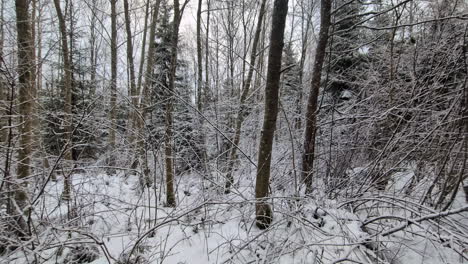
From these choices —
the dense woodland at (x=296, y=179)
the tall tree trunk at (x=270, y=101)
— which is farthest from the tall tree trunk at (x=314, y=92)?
the tall tree trunk at (x=270, y=101)

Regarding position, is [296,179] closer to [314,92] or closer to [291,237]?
[291,237]

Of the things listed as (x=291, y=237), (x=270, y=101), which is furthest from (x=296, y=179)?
(x=270, y=101)

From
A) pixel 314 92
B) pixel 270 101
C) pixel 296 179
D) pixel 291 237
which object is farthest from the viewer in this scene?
pixel 314 92

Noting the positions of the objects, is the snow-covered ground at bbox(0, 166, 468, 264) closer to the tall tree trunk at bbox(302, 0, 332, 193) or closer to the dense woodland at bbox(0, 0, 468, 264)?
the dense woodland at bbox(0, 0, 468, 264)

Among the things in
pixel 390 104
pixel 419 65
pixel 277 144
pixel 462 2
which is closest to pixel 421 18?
pixel 462 2

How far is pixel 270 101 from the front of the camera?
9.07 feet

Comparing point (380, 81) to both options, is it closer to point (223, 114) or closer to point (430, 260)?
point (430, 260)

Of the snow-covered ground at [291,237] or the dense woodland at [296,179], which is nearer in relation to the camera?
the snow-covered ground at [291,237]

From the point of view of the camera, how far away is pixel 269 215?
278cm

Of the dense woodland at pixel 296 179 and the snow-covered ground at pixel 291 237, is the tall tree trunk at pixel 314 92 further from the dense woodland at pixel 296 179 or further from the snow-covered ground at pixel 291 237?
the snow-covered ground at pixel 291 237

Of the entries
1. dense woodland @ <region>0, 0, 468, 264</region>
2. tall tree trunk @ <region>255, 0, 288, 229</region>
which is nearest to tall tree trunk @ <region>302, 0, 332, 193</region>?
dense woodland @ <region>0, 0, 468, 264</region>

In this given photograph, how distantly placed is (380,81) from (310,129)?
5.38 ft

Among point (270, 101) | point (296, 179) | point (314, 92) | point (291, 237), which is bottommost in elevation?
point (291, 237)

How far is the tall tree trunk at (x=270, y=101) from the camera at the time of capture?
268 cm
